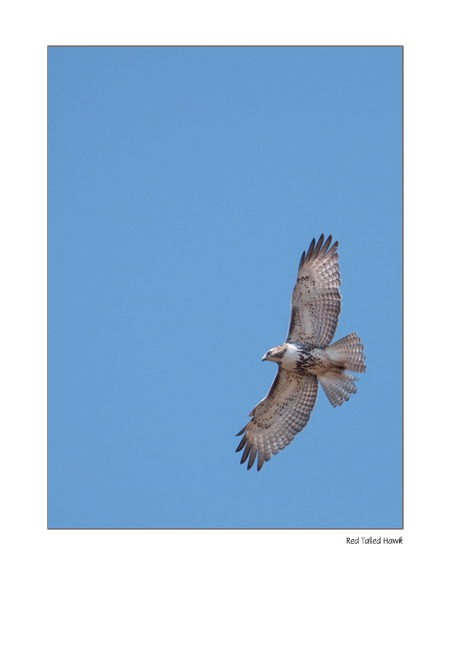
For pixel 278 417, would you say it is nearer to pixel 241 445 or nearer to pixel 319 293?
pixel 241 445

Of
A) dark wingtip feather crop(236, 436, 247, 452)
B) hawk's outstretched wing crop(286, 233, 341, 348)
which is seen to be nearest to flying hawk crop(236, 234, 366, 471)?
hawk's outstretched wing crop(286, 233, 341, 348)

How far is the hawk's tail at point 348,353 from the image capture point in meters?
7.05

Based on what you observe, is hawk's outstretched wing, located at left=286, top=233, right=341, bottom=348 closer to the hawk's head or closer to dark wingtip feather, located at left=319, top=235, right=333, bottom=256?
dark wingtip feather, located at left=319, top=235, right=333, bottom=256

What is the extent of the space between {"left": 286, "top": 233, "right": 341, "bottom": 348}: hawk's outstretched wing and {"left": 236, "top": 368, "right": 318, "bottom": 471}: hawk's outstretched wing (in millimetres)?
628

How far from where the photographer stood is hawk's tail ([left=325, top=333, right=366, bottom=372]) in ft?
23.1

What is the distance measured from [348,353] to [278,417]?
124 cm

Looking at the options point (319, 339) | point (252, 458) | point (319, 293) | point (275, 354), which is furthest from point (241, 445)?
point (319, 293)

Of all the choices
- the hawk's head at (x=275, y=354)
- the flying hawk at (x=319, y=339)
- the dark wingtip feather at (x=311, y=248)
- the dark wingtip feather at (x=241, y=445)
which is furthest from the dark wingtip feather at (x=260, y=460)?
the dark wingtip feather at (x=311, y=248)

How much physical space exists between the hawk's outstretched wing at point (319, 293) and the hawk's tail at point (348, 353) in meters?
0.15

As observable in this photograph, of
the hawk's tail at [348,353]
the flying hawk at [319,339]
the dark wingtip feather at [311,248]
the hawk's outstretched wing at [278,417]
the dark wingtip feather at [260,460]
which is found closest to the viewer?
the hawk's tail at [348,353]

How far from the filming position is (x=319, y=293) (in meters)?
7.25

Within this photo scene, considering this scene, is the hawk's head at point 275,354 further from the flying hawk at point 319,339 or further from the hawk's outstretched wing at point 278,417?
the hawk's outstretched wing at point 278,417
